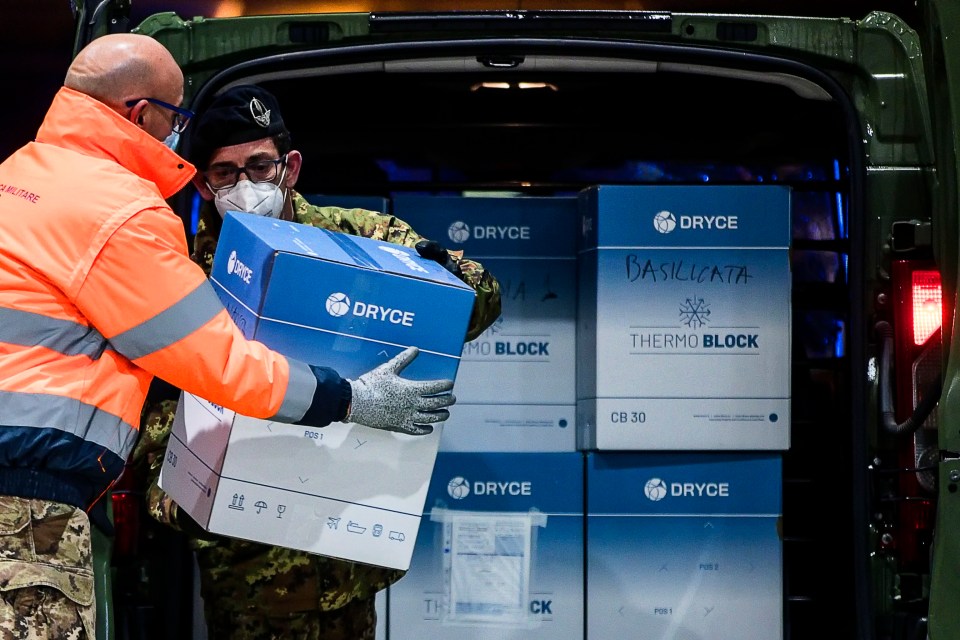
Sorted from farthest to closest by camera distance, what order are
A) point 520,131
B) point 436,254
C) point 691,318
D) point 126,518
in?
point 520,131, point 691,318, point 126,518, point 436,254

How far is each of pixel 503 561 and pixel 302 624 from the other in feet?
2.45

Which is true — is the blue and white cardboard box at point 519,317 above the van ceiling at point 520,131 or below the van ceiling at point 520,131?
below

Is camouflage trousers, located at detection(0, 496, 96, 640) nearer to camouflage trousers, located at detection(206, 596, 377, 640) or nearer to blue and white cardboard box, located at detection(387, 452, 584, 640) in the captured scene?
camouflage trousers, located at detection(206, 596, 377, 640)

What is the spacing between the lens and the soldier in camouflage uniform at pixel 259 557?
10.3ft

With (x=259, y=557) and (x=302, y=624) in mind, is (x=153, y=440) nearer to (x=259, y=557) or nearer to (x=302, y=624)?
(x=259, y=557)

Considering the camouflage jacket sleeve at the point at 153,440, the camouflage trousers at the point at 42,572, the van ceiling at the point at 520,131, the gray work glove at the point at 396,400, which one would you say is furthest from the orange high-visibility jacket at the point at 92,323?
the van ceiling at the point at 520,131

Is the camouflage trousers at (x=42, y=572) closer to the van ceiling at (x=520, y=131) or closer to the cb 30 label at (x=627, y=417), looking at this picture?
the cb 30 label at (x=627, y=417)

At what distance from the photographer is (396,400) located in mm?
2588

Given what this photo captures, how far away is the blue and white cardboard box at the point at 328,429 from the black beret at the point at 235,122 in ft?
1.47

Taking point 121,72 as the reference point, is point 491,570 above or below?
below

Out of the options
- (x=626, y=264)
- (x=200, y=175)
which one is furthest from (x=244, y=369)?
(x=626, y=264)

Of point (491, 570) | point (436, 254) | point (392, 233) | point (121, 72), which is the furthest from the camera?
point (491, 570)

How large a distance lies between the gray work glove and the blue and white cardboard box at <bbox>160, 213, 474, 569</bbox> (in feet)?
0.17

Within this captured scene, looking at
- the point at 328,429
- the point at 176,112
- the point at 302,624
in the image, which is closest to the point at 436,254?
the point at 328,429
